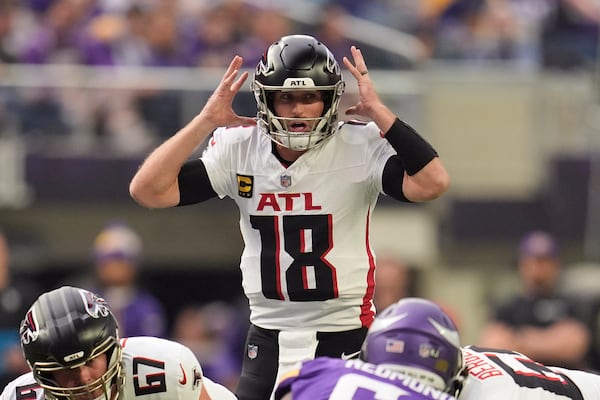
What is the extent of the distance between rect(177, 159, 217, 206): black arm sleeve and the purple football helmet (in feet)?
4.87

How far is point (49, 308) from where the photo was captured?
18.0ft

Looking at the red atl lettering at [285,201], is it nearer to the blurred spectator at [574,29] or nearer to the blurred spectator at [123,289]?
the blurred spectator at [123,289]

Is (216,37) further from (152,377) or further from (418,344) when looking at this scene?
(418,344)

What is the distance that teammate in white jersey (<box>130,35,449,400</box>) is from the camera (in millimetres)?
5980

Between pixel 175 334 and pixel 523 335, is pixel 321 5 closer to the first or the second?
pixel 175 334

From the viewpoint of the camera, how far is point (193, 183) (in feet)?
20.4

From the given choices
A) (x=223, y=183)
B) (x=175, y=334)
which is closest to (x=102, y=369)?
(x=223, y=183)

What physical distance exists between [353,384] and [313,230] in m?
1.34

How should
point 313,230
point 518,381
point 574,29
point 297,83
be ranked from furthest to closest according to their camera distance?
point 574,29
point 313,230
point 297,83
point 518,381

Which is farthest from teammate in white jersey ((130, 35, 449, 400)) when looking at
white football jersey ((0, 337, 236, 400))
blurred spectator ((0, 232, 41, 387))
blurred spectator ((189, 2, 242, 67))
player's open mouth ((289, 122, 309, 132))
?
blurred spectator ((189, 2, 242, 67))

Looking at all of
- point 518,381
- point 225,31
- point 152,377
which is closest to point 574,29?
point 225,31

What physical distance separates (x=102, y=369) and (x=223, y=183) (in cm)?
116

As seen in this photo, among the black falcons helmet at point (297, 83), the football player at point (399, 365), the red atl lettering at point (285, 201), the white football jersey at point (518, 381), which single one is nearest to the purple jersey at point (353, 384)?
the football player at point (399, 365)

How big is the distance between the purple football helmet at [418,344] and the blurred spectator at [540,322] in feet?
15.3
